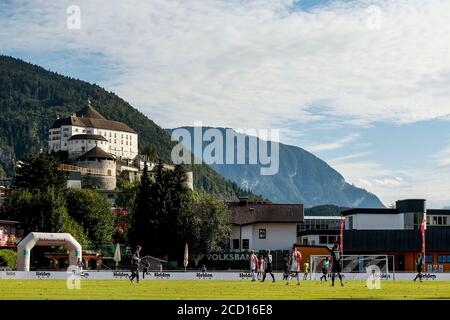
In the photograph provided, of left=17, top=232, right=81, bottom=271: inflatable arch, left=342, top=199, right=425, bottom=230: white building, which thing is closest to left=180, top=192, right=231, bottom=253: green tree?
left=342, top=199, right=425, bottom=230: white building

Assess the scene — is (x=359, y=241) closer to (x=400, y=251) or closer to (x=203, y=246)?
(x=400, y=251)

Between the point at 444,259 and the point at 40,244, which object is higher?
the point at 40,244

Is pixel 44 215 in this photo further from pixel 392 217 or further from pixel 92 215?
pixel 392 217

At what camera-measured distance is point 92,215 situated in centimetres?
13838

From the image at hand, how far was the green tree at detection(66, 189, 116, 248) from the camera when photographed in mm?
135000

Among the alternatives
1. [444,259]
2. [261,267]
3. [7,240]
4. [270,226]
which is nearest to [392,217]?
[444,259]

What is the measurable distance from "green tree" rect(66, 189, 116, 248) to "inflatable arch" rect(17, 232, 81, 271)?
47729mm

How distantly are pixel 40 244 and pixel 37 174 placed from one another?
68.9 m

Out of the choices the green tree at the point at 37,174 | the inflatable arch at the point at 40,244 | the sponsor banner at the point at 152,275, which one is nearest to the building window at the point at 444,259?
the sponsor banner at the point at 152,275

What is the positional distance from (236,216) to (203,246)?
15353mm

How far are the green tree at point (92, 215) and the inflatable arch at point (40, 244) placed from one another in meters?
47.7

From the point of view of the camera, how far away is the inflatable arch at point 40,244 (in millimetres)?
75875

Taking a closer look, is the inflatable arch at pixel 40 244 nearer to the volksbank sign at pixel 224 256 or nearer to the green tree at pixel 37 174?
the volksbank sign at pixel 224 256
